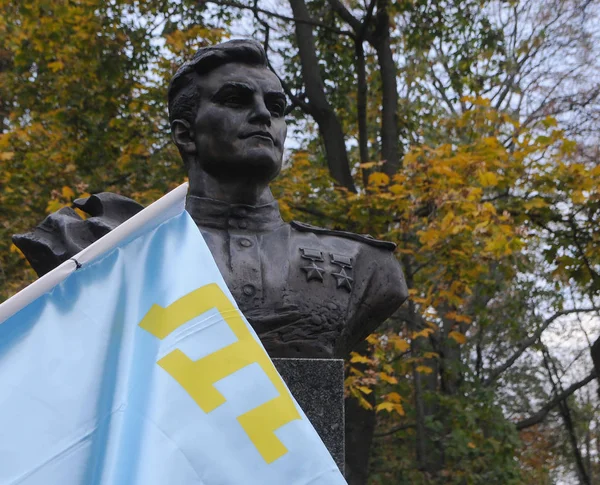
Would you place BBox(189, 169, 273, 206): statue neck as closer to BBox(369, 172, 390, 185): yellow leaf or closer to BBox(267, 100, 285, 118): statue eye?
BBox(267, 100, 285, 118): statue eye

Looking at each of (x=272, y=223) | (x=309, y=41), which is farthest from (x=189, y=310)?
(x=309, y=41)

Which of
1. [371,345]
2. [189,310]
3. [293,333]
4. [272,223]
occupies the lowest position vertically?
[189,310]

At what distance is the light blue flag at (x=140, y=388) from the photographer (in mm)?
1896

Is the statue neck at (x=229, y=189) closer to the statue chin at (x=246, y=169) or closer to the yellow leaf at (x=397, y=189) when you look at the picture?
the statue chin at (x=246, y=169)

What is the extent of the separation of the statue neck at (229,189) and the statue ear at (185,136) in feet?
0.29

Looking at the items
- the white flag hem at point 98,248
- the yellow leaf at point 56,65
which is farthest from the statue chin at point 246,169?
the yellow leaf at point 56,65

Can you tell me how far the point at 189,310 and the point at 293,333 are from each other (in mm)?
1143

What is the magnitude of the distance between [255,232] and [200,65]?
639 mm

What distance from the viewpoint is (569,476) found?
21.8 meters

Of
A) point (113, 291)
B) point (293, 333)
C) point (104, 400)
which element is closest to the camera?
point (104, 400)

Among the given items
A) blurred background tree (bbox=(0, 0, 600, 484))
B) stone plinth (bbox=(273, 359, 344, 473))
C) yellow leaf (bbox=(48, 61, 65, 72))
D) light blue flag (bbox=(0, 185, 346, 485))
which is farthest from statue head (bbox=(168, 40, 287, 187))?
yellow leaf (bbox=(48, 61, 65, 72))

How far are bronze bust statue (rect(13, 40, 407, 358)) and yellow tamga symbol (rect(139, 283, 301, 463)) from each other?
3.39ft

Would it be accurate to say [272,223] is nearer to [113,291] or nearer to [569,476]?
[113,291]

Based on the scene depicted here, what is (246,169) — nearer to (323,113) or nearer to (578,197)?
(578,197)
